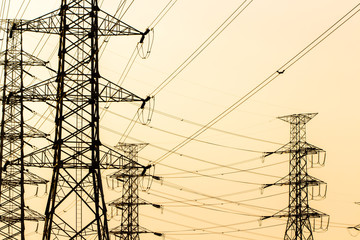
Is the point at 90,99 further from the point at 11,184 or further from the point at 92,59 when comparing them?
the point at 11,184

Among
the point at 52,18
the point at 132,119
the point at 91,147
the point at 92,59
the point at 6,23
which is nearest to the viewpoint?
the point at 91,147

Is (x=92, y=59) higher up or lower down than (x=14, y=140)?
lower down

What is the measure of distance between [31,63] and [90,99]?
1346 centimetres

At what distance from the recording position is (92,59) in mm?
19125

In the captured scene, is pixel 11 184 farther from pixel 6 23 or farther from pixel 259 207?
pixel 259 207

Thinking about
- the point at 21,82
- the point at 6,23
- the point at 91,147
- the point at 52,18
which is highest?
the point at 6,23

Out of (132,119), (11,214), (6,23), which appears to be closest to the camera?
(11,214)

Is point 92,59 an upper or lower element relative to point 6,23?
lower

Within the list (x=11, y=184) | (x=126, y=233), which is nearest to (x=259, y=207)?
(x=126, y=233)

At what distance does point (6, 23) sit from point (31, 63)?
4445mm

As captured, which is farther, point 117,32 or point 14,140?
point 14,140

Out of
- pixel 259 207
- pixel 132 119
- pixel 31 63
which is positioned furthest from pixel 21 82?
pixel 259 207

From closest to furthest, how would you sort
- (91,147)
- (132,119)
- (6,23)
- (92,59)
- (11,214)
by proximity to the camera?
(91,147) < (92,59) < (11,214) < (6,23) < (132,119)

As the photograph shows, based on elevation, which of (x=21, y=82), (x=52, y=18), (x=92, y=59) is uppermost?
(x=21, y=82)
